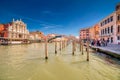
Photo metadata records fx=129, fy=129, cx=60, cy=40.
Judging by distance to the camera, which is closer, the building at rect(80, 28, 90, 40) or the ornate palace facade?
the ornate palace facade

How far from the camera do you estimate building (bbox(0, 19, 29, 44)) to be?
5147cm

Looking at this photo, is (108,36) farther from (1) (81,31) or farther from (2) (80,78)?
(1) (81,31)

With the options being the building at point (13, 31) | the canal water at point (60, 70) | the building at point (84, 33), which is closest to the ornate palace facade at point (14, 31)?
the building at point (13, 31)

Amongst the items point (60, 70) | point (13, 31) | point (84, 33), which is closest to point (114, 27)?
point (60, 70)

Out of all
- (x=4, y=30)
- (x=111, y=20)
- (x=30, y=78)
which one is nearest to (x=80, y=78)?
(x=30, y=78)

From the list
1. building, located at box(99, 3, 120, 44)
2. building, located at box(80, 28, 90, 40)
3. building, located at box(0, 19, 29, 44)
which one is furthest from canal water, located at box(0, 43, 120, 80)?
building, located at box(80, 28, 90, 40)

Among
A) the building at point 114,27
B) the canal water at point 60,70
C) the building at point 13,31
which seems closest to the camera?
the canal water at point 60,70

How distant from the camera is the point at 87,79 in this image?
300 inches

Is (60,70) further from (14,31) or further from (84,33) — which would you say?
(84,33)

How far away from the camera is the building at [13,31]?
51466 millimetres

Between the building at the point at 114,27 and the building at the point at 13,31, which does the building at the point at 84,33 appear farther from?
the building at the point at 114,27

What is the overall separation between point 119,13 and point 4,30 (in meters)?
43.3

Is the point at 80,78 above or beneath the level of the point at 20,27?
beneath

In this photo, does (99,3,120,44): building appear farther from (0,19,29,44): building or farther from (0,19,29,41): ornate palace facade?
(0,19,29,41): ornate palace facade
